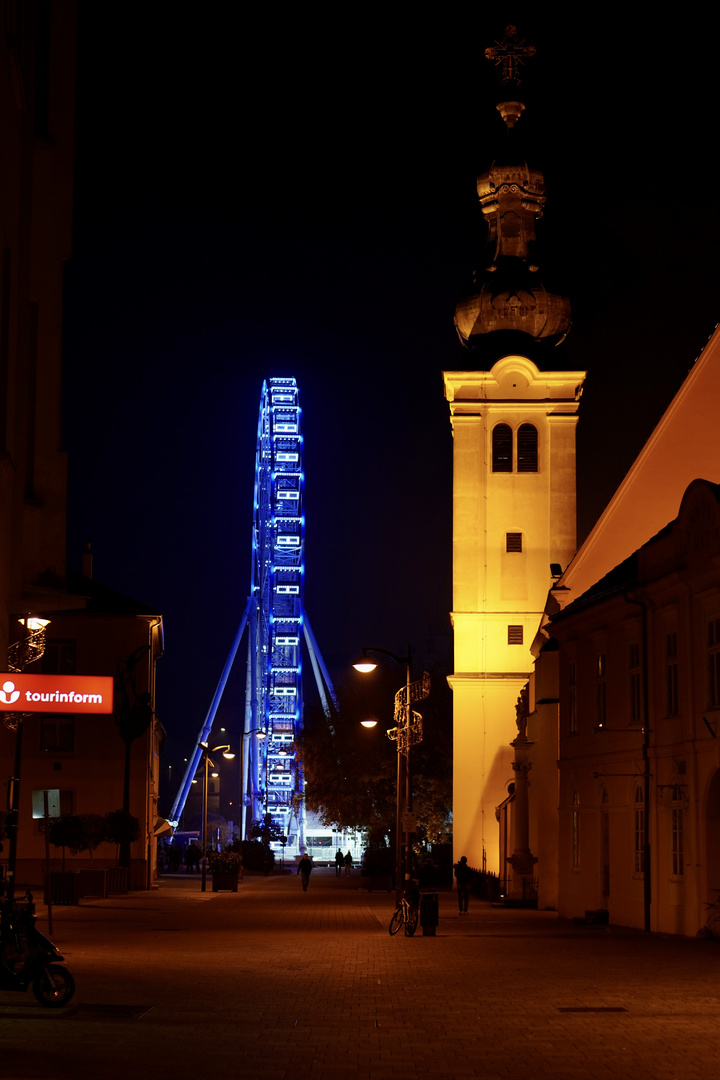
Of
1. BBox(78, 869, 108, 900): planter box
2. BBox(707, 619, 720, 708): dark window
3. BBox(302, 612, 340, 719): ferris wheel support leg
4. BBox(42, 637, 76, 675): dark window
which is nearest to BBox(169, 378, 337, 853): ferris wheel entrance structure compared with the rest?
BBox(302, 612, 340, 719): ferris wheel support leg

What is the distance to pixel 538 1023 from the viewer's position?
15273 mm

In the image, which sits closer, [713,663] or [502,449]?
[713,663]

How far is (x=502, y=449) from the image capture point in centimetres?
6347

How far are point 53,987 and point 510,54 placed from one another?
210 ft

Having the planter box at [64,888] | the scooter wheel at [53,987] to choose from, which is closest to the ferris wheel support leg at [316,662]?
the planter box at [64,888]

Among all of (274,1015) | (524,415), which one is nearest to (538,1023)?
(274,1015)

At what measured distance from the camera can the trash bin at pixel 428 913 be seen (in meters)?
29.6

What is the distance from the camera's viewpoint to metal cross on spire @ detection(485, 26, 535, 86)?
72188 mm

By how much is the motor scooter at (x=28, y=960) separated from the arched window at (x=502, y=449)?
161 ft

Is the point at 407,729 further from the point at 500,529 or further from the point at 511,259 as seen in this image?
the point at 511,259

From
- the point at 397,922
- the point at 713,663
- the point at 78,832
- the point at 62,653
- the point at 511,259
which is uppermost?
the point at 511,259

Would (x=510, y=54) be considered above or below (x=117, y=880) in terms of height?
above

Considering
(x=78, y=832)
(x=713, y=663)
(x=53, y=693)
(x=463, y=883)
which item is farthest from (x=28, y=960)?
(x=78, y=832)

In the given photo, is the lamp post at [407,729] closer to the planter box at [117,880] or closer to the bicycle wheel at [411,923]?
the bicycle wheel at [411,923]
